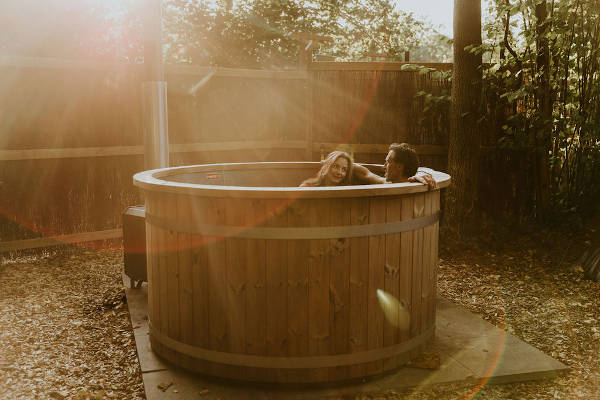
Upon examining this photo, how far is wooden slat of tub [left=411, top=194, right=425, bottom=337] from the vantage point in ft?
12.1

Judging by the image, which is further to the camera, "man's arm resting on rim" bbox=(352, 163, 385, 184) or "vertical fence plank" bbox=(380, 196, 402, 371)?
"man's arm resting on rim" bbox=(352, 163, 385, 184)

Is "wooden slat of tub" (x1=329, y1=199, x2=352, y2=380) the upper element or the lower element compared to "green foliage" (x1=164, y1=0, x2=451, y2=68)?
lower

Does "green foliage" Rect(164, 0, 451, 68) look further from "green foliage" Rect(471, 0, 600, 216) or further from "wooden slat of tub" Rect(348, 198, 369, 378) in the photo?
"wooden slat of tub" Rect(348, 198, 369, 378)

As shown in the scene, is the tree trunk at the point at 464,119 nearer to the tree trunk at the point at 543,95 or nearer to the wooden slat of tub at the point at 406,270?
the tree trunk at the point at 543,95

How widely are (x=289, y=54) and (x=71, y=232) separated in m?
19.4

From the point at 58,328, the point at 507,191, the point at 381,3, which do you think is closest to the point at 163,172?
the point at 58,328

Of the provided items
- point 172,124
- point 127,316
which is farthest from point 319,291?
point 172,124

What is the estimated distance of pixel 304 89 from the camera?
9047 millimetres

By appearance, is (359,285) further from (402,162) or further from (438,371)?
(402,162)

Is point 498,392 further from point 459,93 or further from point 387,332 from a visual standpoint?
point 459,93

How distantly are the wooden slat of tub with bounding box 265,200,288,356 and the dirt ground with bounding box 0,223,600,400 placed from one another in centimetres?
66

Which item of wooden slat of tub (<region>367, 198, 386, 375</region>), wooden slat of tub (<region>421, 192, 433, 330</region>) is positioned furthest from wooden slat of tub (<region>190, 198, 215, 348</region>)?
wooden slat of tub (<region>421, 192, 433, 330</region>)

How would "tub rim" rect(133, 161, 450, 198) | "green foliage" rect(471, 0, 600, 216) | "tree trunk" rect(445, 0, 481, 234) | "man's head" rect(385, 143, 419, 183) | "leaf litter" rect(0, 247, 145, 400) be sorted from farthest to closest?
"tree trunk" rect(445, 0, 481, 234) < "green foliage" rect(471, 0, 600, 216) < "man's head" rect(385, 143, 419, 183) < "leaf litter" rect(0, 247, 145, 400) < "tub rim" rect(133, 161, 450, 198)

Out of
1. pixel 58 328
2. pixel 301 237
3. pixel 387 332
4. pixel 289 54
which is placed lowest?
pixel 58 328
